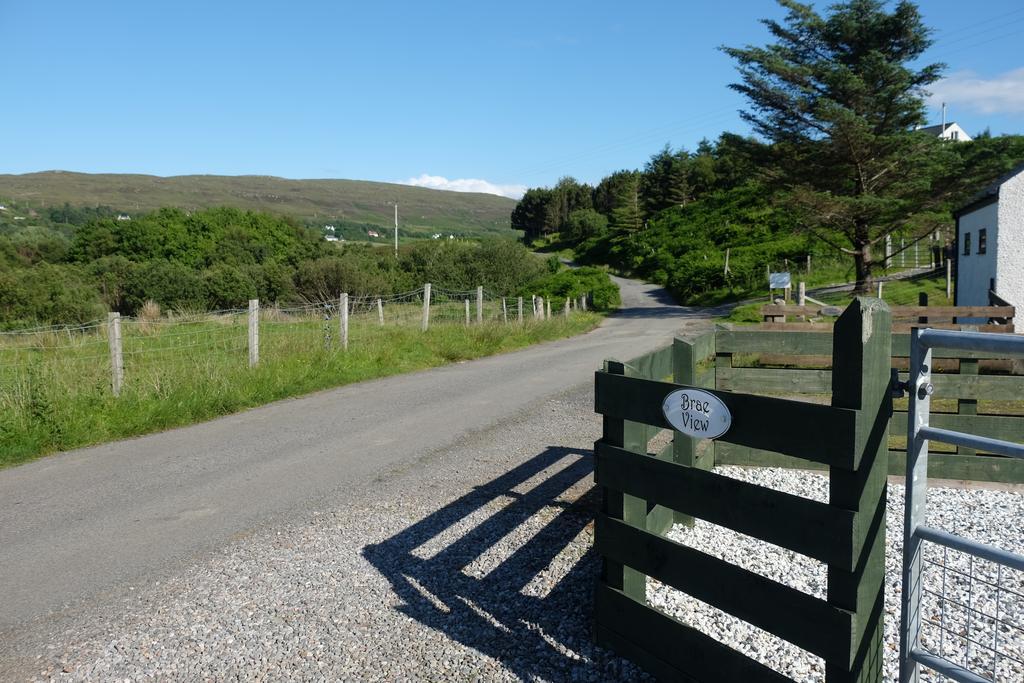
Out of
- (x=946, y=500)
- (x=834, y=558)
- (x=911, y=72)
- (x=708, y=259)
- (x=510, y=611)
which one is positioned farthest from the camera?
(x=708, y=259)

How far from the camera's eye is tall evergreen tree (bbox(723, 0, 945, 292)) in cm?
2934

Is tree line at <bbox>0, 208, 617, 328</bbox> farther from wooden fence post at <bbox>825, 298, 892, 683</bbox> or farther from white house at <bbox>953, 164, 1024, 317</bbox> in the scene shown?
wooden fence post at <bbox>825, 298, 892, 683</bbox>

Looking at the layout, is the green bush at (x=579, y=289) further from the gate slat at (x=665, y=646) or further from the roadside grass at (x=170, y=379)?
the gate slat at (x=665, y=646)

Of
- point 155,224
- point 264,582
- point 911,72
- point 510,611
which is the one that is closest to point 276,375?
point 264,582

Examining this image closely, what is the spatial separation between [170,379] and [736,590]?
9643 millimetres

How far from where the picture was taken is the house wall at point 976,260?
77.0 ft

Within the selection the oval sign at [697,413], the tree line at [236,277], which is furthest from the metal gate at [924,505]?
the tree line at [236,277]

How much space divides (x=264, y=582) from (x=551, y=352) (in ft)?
49.8

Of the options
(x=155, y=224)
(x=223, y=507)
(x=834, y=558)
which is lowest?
(x=223, y=507)

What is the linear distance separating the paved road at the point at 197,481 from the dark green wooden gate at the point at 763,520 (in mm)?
3104

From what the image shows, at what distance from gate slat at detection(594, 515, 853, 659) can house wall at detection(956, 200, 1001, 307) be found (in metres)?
23.6

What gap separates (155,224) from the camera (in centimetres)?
6562

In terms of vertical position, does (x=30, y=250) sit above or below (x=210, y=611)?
above

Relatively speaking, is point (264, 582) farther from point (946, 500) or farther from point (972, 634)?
point (946, 500)
